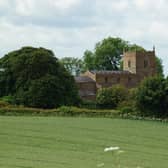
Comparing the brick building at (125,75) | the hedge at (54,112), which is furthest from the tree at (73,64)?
the hedge at (54,112)

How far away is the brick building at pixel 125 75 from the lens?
378 ft

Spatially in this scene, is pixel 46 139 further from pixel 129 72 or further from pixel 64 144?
pixel 129 72

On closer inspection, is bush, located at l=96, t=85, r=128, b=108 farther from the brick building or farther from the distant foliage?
the distant foliage

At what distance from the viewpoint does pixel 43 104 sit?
76125mm

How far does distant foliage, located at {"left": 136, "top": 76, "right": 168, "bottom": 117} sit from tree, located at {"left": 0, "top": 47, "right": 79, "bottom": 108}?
51.3ft

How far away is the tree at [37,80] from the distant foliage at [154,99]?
15629 millimetres

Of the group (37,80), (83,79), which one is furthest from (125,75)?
(37,80)


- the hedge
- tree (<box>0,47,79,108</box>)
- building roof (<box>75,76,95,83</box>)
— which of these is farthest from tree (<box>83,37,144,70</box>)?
the hedge

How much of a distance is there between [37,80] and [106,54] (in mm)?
50357

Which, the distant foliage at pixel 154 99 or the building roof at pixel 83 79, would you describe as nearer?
the distant foliage at pixel 154 99

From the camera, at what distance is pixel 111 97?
290 feet

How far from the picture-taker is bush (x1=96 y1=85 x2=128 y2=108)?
288ft

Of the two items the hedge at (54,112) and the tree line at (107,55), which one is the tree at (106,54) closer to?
the tree line at (107,55)

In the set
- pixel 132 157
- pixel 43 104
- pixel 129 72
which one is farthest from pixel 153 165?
pixel 129 72
